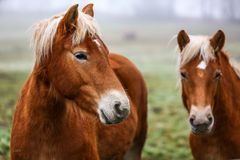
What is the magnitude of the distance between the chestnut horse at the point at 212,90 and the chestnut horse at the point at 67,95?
1.10m

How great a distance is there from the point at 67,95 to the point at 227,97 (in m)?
2.01

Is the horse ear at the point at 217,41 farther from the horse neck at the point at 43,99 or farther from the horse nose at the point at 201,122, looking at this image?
the horse neck at the point at 43,99

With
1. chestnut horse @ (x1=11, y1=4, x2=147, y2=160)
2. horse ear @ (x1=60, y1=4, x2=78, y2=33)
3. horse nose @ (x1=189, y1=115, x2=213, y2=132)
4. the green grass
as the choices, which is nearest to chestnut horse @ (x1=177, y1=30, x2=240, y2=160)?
horse nose @ (x1=189, y1=115, x2=213, y2=132)

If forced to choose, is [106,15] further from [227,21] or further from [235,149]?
[235,149]

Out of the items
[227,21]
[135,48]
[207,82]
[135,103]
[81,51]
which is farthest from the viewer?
A: [135,48]

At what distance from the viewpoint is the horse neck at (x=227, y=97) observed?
4.56 m

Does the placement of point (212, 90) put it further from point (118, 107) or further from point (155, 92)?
point (155, 92)

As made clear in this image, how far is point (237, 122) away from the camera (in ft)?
15.0

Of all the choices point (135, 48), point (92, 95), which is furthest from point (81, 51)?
point (135, 48)

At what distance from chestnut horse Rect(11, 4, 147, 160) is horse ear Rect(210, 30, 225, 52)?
1.41 meters

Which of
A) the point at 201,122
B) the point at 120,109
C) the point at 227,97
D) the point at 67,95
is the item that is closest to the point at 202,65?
the point at 227,97

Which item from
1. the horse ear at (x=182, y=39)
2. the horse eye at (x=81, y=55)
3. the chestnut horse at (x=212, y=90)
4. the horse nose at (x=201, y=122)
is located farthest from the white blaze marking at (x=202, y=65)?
the horse eye at (x=81, y=55)

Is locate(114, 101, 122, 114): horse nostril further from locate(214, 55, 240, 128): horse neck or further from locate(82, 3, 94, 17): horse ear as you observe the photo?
locate(214, 55, 240, 128): horse neck

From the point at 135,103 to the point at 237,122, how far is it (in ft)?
4.60
